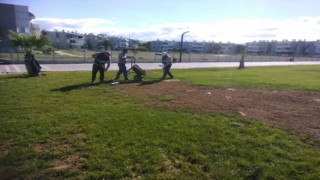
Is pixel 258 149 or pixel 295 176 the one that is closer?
pixel 295 176

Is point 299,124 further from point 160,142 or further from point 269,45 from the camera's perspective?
point 269,45

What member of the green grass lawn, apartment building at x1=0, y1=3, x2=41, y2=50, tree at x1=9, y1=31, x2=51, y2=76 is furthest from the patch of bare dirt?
apartment building at x1=0, y1=3, x2=41, y2=50

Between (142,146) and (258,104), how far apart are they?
16.4 ft

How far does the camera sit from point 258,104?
27.0 ft

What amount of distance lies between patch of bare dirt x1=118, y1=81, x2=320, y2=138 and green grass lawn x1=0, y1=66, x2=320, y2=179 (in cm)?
65

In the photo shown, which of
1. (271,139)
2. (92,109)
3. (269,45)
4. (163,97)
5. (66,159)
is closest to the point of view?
(66,159)

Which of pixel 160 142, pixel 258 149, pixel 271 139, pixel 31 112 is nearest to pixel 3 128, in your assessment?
pixel 31 112

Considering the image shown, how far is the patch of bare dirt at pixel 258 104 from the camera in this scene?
20.8ft

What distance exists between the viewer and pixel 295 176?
3779 mm

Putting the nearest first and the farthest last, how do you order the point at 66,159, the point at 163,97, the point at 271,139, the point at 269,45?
the point at 66,159 → the point at 271,139 → the point at 163,97 → the point at 269,45

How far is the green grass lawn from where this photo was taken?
3.80m

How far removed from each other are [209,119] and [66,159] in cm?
337

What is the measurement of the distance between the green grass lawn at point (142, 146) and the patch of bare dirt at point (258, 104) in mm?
653

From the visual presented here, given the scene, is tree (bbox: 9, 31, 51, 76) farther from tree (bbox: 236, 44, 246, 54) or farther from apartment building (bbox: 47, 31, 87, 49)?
tree (bbox: 236, 44, 246, 54)
